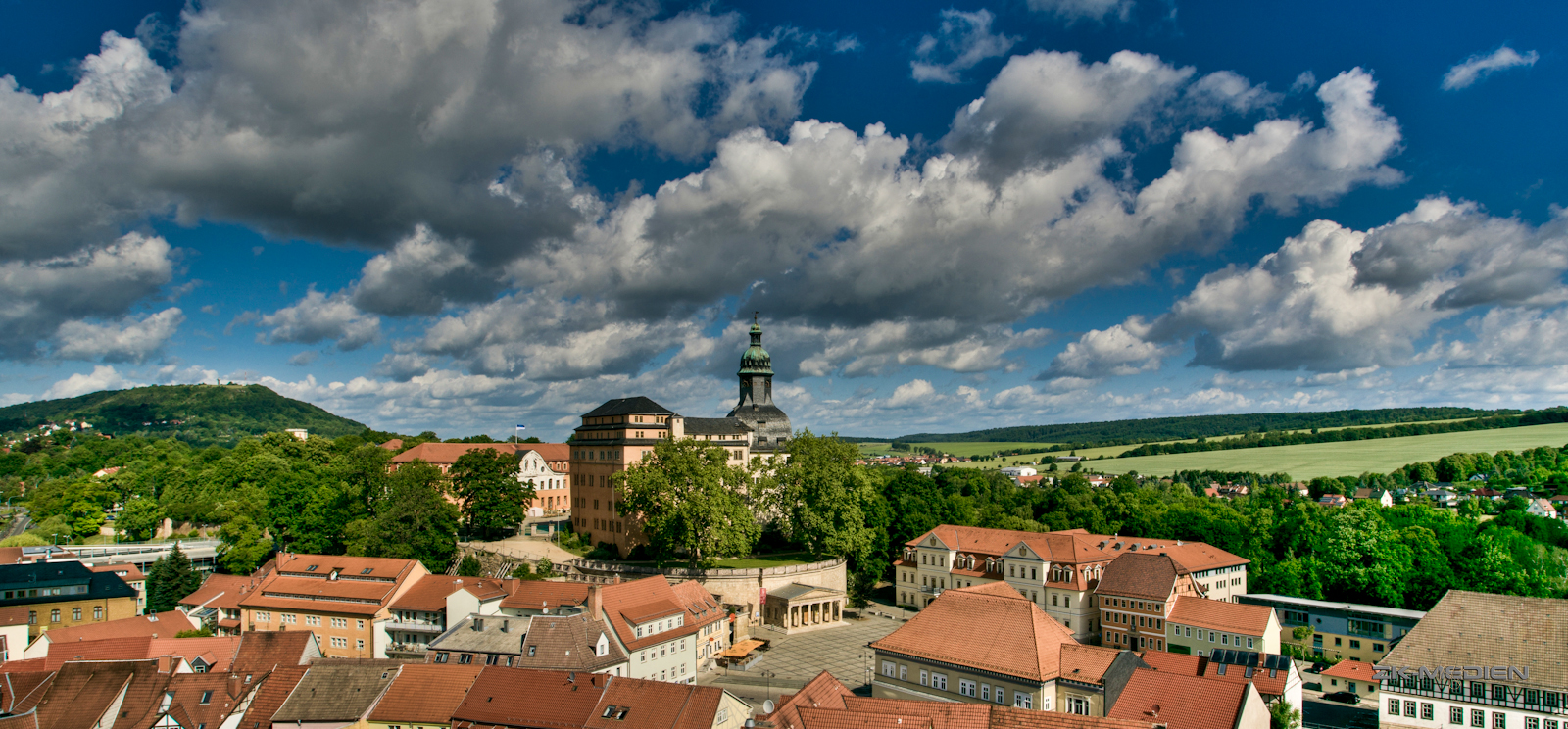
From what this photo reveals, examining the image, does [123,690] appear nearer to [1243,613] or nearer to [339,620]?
[339,620]

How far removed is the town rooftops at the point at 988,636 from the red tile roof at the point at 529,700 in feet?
53.6

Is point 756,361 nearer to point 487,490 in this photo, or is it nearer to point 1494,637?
point 487,490

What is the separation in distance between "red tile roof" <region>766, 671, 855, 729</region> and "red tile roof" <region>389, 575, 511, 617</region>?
3082cm

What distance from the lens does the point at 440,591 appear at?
63656 millimetres

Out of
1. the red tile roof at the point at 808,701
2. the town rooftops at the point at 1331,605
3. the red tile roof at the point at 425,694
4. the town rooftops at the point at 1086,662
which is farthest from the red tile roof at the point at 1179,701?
the red tile roof at the point at 425,694

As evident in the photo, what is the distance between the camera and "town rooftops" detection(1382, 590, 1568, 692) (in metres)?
43.6

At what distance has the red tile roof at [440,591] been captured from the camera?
62219 millimetres

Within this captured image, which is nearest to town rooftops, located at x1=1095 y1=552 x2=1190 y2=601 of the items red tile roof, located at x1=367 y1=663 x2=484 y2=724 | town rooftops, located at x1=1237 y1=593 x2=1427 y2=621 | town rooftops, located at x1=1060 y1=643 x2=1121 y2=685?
town rooftops, located at x1=1237 y1=593 x2=1427 y2=621

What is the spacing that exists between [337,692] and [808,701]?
1015 inches

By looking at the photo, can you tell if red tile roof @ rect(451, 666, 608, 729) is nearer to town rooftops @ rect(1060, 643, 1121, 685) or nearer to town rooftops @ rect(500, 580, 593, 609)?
town rooftops @ rect(500, 580, 593, 609)

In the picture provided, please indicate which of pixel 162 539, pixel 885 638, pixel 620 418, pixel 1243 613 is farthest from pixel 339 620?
pixel 1243 613

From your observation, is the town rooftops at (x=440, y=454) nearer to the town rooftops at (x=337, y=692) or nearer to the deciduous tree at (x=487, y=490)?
the deciduous tree at (x=487, y=490)

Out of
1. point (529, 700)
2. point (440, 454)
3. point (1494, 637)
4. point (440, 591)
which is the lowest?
point (529, 700)

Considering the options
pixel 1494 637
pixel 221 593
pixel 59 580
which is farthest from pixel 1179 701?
pixel 59 580
